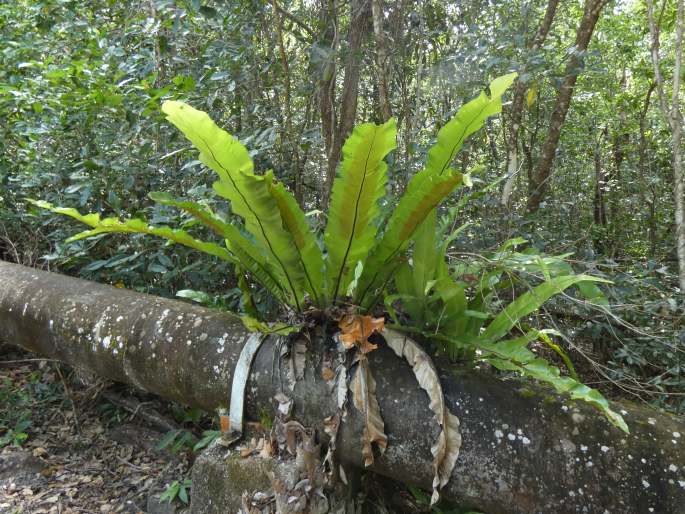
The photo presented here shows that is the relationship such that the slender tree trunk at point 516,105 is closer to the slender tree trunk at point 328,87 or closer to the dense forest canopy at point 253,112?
the dense forest canopy at point 253,112

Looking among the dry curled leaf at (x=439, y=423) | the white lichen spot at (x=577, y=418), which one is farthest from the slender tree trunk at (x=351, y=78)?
the white lichen spot at (x=577, y=418)

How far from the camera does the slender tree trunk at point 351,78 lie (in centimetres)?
307

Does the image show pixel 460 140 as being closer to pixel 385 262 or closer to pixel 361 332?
pixel 385 262

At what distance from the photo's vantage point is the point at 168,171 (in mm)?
3186

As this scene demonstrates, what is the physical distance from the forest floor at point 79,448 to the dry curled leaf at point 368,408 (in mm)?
1347

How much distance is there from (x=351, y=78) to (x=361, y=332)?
2.30 metres

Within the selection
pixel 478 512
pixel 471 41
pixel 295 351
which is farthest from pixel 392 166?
pixel 478 512

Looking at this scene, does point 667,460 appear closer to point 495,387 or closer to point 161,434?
point 495,387

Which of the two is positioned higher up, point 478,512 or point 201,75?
point 201,75

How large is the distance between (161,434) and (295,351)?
68.7 inches

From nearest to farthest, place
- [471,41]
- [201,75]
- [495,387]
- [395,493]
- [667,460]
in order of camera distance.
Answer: [667,460] < [495,387] < [395,493] < [471,41] < [201,75]

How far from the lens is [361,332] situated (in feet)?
4.93

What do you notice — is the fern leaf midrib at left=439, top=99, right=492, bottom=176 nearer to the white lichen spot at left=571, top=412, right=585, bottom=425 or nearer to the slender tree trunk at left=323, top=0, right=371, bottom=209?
the white lichen spot at left=571, top=412, right=585, bottom=425

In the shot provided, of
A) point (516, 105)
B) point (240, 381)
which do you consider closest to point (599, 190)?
point (516, 105)
